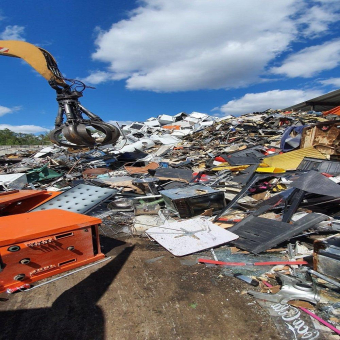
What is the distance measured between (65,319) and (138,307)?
64 cm

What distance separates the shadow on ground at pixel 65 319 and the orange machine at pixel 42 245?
0.85ft

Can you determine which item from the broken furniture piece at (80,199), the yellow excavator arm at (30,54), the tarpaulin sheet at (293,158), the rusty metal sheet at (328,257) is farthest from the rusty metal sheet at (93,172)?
the rusty metal sheet at (328,257)

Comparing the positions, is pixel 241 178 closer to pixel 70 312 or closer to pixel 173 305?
pixel 173 305

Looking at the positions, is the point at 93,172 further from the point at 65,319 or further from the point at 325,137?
the point at 325,137

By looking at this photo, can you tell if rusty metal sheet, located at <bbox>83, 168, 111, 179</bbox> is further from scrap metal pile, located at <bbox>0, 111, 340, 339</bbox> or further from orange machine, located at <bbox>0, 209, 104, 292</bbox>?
orange machine, located at <bbox>0, 209, 104, 292</bbox>

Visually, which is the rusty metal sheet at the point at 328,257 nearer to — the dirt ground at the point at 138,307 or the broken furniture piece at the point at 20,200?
the dirt ground at the point at 138,307

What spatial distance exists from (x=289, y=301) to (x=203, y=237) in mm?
1443

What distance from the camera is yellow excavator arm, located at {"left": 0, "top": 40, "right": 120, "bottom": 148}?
19.3 ft

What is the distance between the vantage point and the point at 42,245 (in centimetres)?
212

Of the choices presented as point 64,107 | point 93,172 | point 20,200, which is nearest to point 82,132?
point 64,107

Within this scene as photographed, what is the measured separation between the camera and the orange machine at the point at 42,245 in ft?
6.52

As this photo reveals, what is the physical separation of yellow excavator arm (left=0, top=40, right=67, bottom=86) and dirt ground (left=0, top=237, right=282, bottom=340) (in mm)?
6525

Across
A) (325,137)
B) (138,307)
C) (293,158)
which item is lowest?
(138,307)

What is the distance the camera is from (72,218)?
246 centimetres
